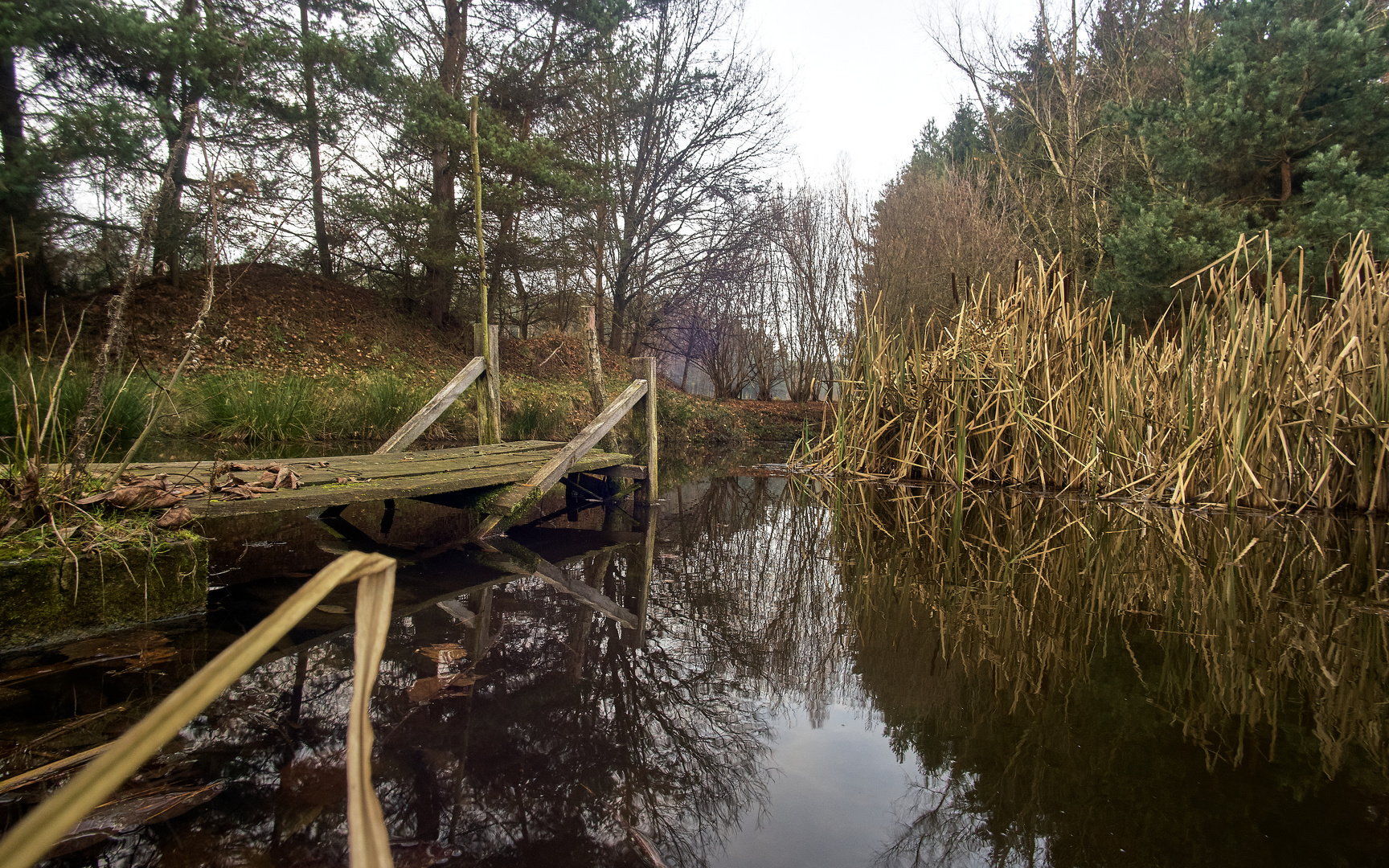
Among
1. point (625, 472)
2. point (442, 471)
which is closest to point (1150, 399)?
point (625, 472)

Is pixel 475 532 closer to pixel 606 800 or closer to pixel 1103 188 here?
pixel 606 800

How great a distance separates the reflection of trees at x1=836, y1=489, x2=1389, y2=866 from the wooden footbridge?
2078 mm

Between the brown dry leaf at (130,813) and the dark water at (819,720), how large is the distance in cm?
3

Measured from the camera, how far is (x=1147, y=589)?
122 inches

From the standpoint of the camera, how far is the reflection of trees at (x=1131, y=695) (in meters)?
1.42

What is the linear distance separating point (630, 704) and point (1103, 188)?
43.1ft

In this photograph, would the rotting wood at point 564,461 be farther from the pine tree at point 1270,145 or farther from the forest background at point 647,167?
the pine tree at point 1270,145

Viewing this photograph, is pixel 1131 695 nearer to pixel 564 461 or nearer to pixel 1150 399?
pixel 564 461

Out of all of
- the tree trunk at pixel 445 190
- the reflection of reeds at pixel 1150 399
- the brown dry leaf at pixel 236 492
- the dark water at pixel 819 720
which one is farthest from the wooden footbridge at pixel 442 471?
the tree trunk at pixel 445 190

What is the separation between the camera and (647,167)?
16.0 metres

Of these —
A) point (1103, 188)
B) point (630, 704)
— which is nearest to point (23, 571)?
point (630, 704)

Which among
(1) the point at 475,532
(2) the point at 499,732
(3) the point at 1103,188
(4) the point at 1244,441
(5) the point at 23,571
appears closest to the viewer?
(2) the point at 499,732

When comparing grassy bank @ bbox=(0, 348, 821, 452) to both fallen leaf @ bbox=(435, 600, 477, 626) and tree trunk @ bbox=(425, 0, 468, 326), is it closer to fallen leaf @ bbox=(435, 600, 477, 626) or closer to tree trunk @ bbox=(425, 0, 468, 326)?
tree trunk @ bbox=(425, 0, 468, 326)

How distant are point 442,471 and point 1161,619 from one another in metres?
3.70
